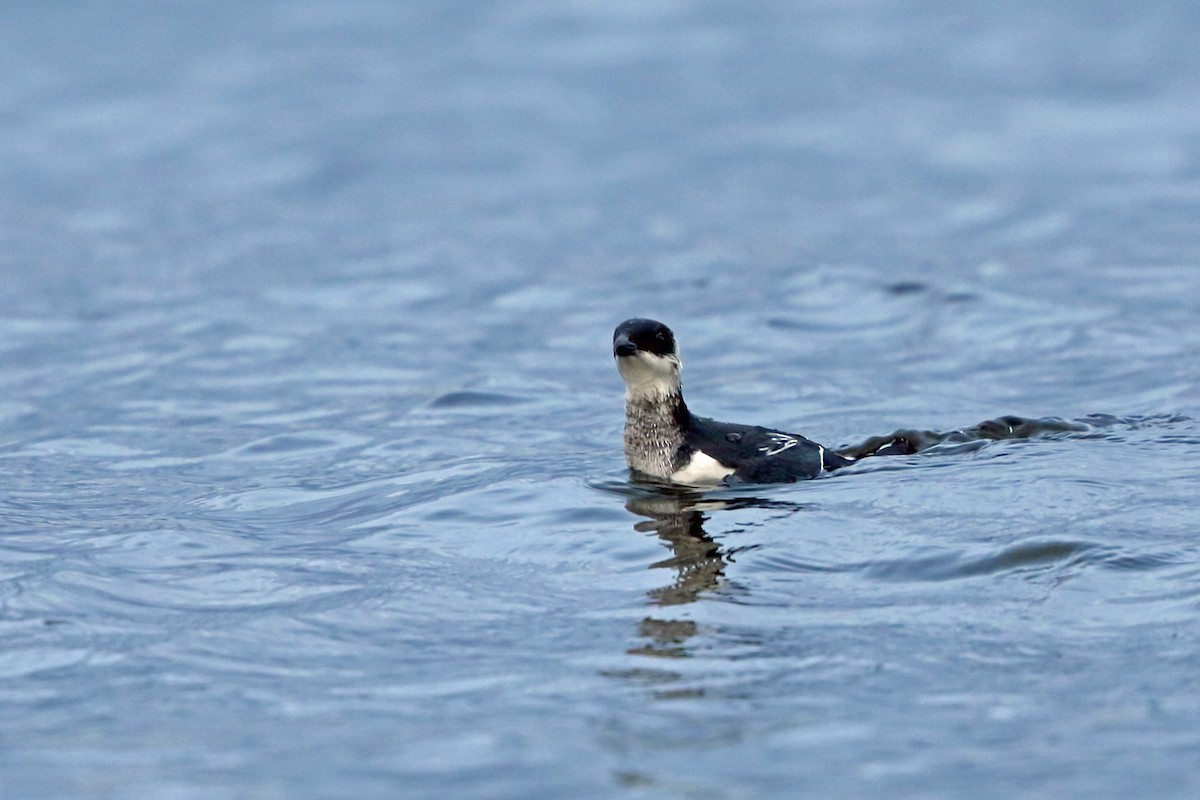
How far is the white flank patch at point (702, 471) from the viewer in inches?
410

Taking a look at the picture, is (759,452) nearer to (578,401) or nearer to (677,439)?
(677,439)

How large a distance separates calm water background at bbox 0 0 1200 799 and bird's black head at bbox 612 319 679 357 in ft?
2.97

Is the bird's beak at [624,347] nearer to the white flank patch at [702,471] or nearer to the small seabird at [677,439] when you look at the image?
the small seabird at [677,439]

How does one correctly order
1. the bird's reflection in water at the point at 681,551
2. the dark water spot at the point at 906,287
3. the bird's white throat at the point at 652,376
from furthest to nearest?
the dark water spot at the point at 906,287 → the bird's white throat at the point at 652,376 → the bird's reflection in water at the point at 681,551

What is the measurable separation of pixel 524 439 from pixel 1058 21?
1954cm

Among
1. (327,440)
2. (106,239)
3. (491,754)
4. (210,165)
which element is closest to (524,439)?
(327,440)

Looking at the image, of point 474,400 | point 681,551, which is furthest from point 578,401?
point 681,551

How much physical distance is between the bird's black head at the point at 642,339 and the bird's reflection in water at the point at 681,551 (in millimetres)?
872

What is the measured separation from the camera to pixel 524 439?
12.8 metres

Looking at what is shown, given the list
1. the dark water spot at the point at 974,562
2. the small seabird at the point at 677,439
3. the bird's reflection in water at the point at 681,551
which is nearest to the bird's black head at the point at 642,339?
the small seabird at the point at 677,439

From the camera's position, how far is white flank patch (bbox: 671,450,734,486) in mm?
10414

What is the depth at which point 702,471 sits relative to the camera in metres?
10.5

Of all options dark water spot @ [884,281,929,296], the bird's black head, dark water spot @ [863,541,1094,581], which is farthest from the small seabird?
dark water spot @ [884,281,929,296]

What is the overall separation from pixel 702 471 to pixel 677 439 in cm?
30
